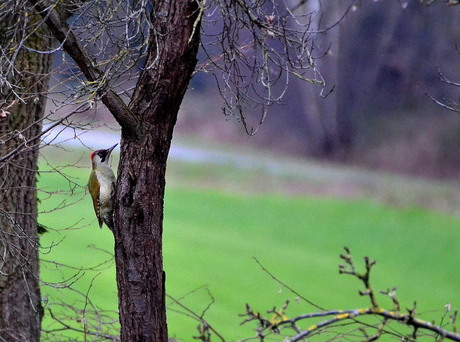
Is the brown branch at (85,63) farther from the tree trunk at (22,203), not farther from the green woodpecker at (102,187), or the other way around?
the tree trunk at (22,203)

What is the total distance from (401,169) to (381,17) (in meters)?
3.72

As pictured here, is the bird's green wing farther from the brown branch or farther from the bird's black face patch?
the brown branch

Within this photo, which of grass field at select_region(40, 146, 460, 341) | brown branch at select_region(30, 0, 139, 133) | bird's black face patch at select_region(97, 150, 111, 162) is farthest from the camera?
grass field at select_region(40, 146, 460, 341)

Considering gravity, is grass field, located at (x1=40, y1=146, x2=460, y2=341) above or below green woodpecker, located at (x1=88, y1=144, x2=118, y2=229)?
above

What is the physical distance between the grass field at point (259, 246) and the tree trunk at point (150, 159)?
25.5 ft

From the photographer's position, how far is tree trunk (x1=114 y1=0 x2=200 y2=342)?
5.07 m

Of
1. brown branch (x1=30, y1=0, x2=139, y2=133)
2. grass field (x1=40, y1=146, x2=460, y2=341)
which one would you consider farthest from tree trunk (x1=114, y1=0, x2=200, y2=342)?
grass field (x1=40, y1=146, x2=460, y2=341)

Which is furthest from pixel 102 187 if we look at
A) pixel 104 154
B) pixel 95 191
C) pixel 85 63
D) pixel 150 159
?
pixel 85 63

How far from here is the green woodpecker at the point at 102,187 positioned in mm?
5988

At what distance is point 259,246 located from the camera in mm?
19234

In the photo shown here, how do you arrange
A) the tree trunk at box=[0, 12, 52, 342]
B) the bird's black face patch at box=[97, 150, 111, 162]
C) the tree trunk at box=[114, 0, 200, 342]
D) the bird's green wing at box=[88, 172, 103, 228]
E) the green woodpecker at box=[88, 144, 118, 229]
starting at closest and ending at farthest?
the tree trunk at box=[114, 0, 200, 342] → the green woodpecker at box=[88, 144, 118, 229] → the bird's green wing at box=[88, 172, 103, 228] → the tree trunk at box=[0, 12, 52, 342] → the bird's black face patch at box=[97, 150, 111, 162]

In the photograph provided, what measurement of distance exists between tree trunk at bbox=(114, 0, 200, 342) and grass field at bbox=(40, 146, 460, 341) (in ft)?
25.5

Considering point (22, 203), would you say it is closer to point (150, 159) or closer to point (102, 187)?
point (102, 187)

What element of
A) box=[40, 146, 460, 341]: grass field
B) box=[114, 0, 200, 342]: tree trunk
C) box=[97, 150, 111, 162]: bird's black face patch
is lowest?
box=[114, 0, 200, 342]: tree trunk
